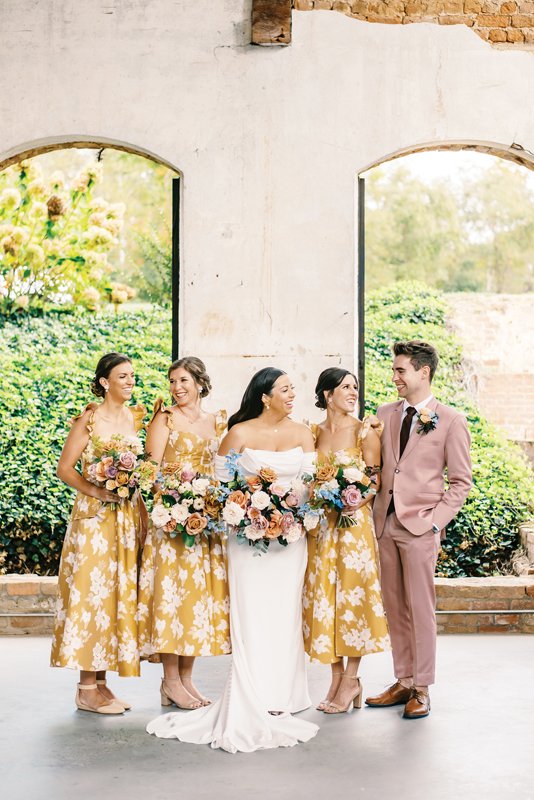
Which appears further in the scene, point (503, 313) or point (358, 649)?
point (503, 313)

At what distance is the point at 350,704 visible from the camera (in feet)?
17.3

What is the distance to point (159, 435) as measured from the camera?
5336mm

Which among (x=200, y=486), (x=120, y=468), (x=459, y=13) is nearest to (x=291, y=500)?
(x=200, y=486)

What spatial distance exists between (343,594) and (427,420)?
38.6 inches

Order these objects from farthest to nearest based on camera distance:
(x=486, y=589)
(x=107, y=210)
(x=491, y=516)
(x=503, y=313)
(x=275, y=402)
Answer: (x=503, y=313) < (x=107, y=210) < (x=491, y=516) < (x=486, y=589) < (x=275, y=402)

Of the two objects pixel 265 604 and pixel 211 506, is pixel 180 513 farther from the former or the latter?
pixel 265 604

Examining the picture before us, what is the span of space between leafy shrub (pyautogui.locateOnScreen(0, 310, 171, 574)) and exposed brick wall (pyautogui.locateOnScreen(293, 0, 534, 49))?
12.8 feet

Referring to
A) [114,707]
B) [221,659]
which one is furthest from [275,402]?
[221,659]

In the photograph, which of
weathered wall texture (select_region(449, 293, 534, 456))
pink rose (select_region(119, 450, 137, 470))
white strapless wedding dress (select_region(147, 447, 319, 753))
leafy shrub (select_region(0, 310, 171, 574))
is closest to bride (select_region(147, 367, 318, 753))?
white strapless wedding dress (select_region(147, 447, 319, 753))

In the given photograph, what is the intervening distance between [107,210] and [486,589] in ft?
23.4

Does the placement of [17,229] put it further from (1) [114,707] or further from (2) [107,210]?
(1) [114,707]

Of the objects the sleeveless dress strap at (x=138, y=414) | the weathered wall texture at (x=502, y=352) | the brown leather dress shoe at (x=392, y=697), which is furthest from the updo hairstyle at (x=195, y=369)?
the weathered wall texture at (x=502, y=352)

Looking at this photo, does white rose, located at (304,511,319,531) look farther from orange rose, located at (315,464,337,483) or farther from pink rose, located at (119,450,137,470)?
pink rose, located at (119,450,137,470)

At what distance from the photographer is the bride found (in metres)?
4.80
